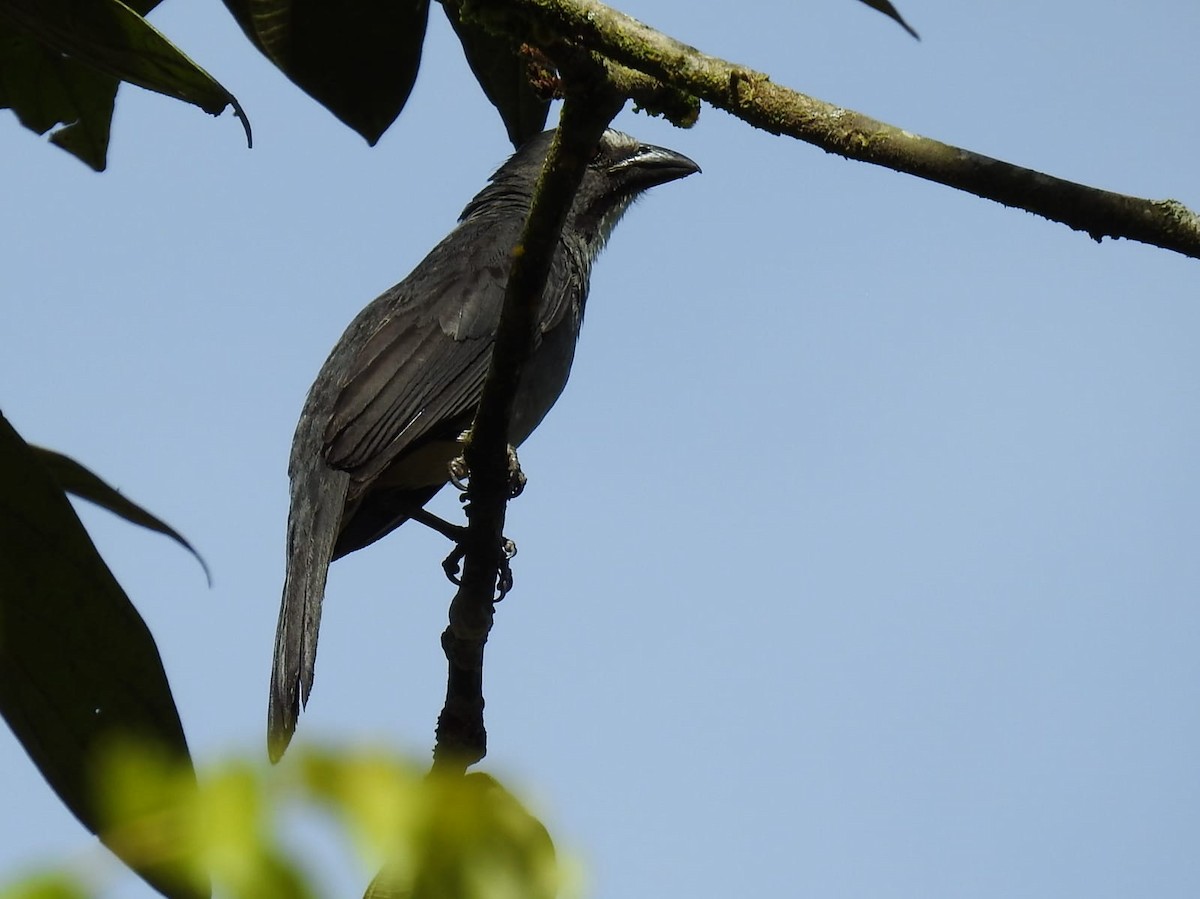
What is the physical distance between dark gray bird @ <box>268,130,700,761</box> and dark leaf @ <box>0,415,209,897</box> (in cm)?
195

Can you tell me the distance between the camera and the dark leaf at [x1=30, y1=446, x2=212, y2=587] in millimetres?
3145

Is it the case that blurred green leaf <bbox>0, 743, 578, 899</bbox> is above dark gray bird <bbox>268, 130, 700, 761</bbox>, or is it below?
below

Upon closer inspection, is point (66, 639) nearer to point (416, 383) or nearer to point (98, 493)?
point (98, 493)

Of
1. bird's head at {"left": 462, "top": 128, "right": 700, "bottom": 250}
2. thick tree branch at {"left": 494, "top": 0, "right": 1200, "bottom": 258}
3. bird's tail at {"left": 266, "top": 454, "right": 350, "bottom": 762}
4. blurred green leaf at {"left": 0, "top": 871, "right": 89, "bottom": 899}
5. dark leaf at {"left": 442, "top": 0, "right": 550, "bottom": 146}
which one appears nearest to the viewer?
blurred green leaf at {"left": 0, "top": 871, "right": 89, "bottom": 899}

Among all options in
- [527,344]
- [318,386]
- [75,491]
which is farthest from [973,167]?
[318,386]

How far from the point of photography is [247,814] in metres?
0.88

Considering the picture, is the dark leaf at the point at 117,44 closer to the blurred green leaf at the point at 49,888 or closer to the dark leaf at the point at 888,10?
the dark leaf at the point at 888,10

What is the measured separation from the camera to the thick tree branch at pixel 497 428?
253 cm

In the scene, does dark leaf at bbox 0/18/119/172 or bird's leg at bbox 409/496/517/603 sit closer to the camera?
dark leaf at bbox 0/18/119/172

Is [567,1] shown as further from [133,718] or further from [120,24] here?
[133,718]

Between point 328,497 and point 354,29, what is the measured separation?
2.31 m

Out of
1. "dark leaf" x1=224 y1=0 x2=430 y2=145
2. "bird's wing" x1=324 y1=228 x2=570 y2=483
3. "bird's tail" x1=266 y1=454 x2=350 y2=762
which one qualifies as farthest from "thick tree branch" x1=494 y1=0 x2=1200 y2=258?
"bird's wing" x1=324 y1=228 x2=570 y2=483

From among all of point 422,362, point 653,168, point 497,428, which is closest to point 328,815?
point 497,428

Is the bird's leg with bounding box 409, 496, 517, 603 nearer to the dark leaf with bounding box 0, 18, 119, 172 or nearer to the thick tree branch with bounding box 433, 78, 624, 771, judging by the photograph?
the thick tree branch with bounding box 433, 78, 624, 771
